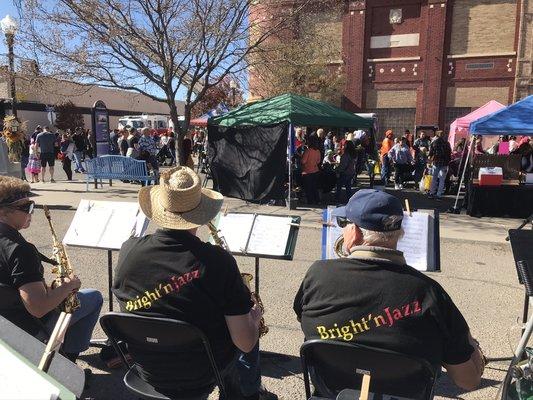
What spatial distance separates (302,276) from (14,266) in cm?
387

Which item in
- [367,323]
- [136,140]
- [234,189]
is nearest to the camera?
[367,323]

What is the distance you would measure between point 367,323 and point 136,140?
13.4 m

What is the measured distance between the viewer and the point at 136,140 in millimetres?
14352

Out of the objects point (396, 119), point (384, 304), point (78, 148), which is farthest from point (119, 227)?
point (396, 119)

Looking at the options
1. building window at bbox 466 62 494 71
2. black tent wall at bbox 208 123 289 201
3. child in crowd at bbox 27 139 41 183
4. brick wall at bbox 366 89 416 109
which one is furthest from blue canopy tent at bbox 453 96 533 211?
brick wall at bbox 366 89 416 109

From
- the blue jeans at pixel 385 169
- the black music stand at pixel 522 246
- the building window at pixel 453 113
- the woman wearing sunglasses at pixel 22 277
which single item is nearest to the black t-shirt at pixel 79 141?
the blue jeans at pixel 385 169

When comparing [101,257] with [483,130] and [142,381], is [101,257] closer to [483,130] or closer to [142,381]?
[142,381]

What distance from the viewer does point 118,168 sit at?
12500mm

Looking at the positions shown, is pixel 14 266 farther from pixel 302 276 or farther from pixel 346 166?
pixel 346 166

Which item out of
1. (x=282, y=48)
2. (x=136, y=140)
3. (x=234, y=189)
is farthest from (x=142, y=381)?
(x=136, y=140)

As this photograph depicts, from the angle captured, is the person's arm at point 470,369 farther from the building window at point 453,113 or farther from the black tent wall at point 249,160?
the building window at point 453,113

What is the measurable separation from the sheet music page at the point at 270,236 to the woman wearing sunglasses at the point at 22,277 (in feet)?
4.16

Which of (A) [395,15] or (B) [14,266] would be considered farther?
(A) [395,15]

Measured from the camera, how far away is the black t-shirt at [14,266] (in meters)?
2.63
